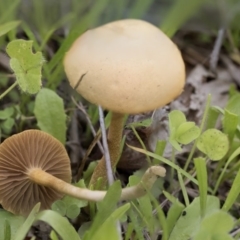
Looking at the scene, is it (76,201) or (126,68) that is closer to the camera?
(126,68)

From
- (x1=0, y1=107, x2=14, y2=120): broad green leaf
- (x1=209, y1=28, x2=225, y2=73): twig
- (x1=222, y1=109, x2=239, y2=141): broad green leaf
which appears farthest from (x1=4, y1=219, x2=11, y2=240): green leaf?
(x1=209, y1=28, x2=225, y2=73): twig

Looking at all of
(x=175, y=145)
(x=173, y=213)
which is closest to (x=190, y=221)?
(x=173, y=213)

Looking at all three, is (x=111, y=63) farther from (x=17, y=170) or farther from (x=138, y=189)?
(x=17, y=170)

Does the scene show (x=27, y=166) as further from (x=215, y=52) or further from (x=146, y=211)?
(x=215, y=52)

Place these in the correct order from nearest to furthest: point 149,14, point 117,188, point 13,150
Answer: point 117,188, point 13,150, point 149,14

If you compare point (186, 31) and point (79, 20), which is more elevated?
point (186, 31)

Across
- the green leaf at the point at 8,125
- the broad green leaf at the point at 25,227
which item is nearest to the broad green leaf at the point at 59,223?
the broad green leaf at the point at 25,227

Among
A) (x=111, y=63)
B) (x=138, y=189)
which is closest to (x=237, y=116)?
(x=138, y=189)

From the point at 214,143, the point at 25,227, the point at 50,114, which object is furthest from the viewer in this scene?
the point at 50,114
